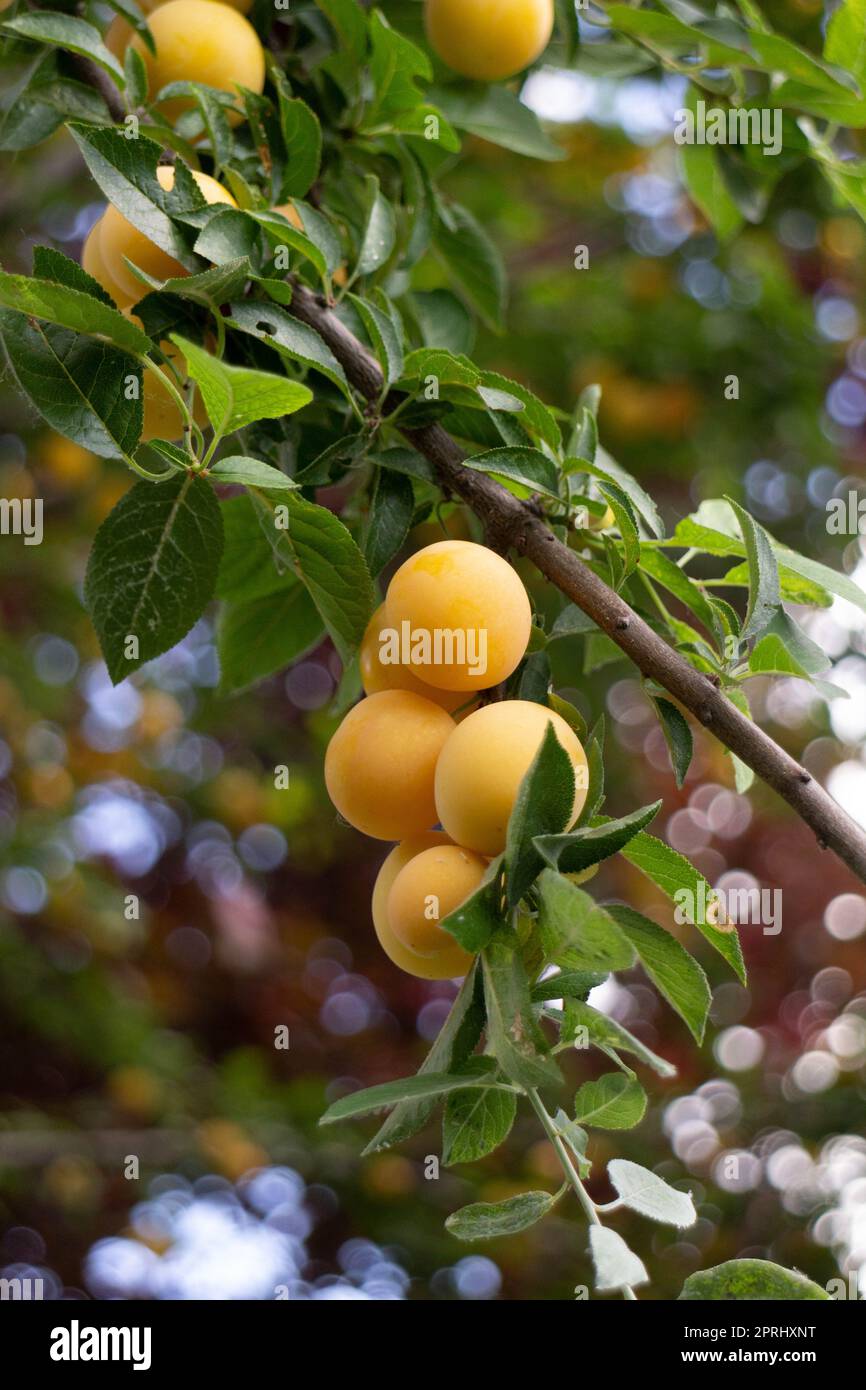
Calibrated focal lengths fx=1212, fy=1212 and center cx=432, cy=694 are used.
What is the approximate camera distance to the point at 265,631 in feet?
2.60

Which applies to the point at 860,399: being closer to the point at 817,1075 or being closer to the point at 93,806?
the point at 817,1075

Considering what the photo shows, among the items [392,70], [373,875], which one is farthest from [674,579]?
[373,875]

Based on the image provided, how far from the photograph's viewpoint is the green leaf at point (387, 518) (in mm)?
637

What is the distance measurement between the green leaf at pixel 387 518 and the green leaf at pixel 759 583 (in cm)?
18

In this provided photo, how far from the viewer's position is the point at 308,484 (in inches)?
25.6

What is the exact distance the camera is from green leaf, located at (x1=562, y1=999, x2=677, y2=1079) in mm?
418

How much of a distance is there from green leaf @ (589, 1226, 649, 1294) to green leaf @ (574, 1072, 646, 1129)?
69 mm

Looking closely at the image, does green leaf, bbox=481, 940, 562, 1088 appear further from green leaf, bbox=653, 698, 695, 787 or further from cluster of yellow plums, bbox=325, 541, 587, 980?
green leaf, bbox=653, 698, 695, 787

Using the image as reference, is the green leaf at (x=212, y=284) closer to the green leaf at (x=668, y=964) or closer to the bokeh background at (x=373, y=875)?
the green leaf at (x=668, y=964)

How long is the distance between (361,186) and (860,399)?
1.53 m

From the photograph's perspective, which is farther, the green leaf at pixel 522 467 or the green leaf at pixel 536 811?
the green leaf at pixel 522 467

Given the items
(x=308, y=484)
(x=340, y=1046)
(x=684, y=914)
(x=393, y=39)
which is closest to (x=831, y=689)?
(x=684, y=914)

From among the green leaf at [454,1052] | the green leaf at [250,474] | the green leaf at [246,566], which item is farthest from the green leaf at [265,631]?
the green leaf at [454,1052]
